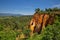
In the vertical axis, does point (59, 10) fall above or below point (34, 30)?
above

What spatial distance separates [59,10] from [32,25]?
8.37 meters

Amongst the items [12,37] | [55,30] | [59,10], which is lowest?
[12,37]

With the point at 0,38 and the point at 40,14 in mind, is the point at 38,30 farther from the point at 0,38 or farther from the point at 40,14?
the point at 0,38

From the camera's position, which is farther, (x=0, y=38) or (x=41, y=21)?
(x=41, y=21)

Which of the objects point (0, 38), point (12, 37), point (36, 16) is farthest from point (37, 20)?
point (0, 38)

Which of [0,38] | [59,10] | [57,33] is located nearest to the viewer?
[57,33]

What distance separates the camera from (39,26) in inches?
1545

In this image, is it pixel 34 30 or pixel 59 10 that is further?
pixel 34 30

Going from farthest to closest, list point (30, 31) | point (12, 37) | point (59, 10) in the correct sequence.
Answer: point (30, 31), point (59, 10), point (12, 37)

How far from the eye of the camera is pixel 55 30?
86.1 ft

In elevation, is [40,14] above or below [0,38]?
above

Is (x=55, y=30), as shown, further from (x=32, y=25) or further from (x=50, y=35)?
(x=32, y=25)

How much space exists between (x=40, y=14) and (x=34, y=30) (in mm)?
4135

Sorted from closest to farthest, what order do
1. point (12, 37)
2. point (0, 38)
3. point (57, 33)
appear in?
point (57, 33) → point (0, 38) → point (12, 37)
